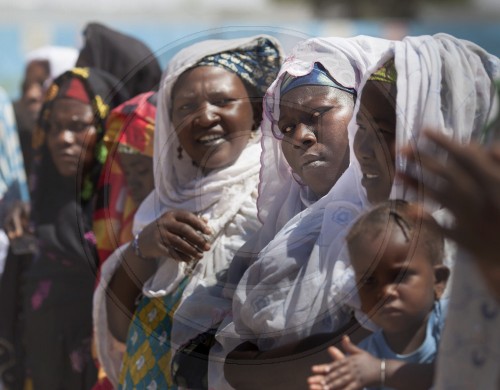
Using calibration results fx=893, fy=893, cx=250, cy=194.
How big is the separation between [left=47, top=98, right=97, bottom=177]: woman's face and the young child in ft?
5.74

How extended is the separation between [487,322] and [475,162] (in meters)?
0.24

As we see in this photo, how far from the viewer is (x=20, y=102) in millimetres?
4219

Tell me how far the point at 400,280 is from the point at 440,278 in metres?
0.07

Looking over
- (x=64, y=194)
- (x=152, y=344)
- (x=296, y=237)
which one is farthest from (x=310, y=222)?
(x=64, y=194)

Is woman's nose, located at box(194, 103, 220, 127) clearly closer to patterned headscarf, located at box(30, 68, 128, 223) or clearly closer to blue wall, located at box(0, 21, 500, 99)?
patterned headscarf, located at box(30, 68, 128, 223)

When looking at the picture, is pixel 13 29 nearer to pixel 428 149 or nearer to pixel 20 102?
pixel 20 102

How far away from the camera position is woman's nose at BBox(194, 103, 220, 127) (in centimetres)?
191

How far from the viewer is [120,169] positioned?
2.56 m

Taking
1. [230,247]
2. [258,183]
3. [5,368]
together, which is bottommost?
[5,368]

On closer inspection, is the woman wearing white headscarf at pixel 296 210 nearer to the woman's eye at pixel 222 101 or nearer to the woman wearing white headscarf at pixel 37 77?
the woman's eye at pixel 222 101

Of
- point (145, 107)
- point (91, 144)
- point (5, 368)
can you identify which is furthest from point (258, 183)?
point (5, 368)

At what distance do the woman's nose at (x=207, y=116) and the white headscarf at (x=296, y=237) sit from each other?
0.55 ft

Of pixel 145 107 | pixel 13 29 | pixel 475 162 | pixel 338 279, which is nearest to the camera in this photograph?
pixel 475 162

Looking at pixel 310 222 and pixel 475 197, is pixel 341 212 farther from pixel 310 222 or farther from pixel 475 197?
pixel 475 197
